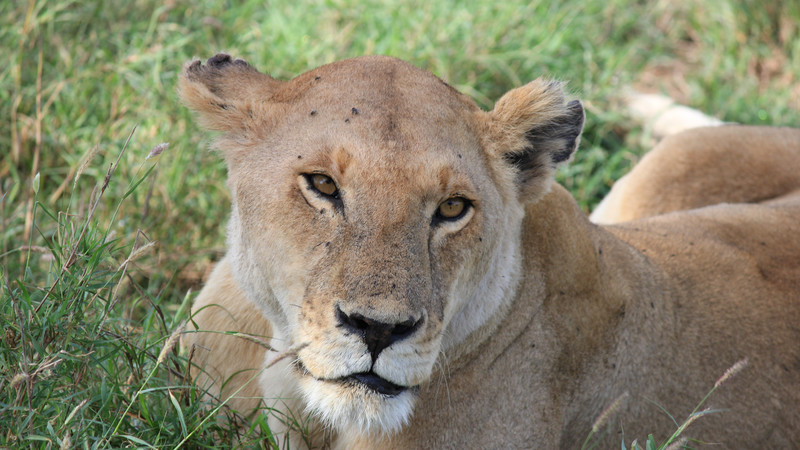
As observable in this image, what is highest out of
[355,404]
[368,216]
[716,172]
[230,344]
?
[368,216]

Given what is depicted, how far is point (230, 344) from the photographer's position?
3.50 meters

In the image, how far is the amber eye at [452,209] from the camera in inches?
114

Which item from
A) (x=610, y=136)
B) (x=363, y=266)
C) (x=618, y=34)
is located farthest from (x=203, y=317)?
(x=618, y=34)

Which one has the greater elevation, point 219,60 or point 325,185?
point 219,60

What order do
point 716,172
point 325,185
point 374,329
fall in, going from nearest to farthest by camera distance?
point 374,329, point 325,185, point 716,172

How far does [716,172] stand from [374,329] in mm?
3360

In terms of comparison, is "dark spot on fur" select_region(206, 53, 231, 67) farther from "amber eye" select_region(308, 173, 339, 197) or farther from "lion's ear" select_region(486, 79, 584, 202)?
"lion's ear" select_region(486, 79, 584, 202)

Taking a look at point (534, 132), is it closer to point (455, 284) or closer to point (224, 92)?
point (455, 284)

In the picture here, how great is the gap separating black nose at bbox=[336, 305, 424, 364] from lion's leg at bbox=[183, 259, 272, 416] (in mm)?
917

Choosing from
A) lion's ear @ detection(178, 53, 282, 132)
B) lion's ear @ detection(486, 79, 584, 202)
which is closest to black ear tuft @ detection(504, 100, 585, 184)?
lion's ear @ detection(486, 79, 584, 202)

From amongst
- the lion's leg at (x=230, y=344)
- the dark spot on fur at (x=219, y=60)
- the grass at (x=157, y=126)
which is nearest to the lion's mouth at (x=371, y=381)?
the grass at (x=157, y=126)

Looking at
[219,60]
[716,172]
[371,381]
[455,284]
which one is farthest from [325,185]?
[716,172]

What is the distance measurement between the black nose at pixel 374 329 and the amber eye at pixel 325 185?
406 millimetres

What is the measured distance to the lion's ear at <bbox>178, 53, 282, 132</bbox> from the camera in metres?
3.16
